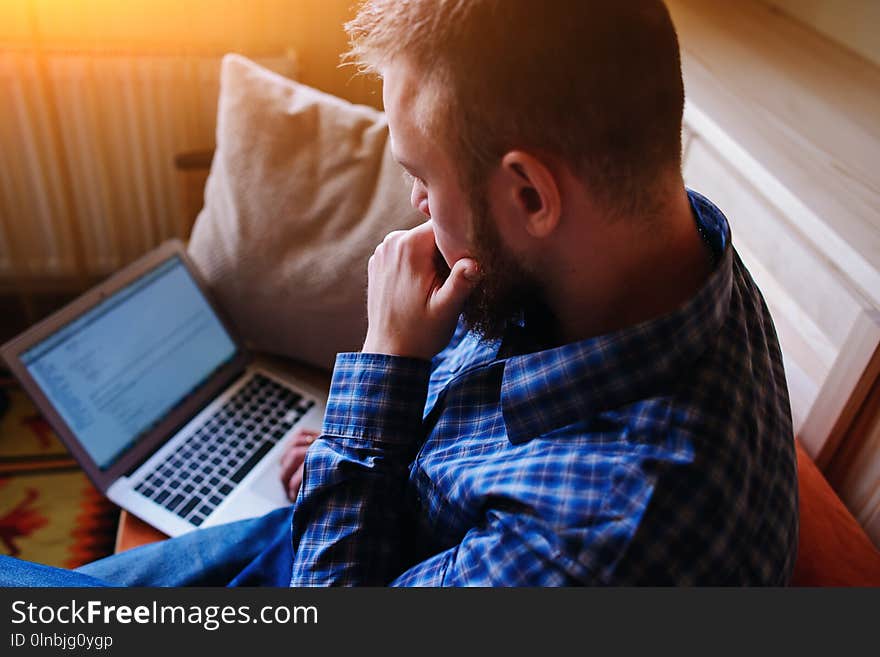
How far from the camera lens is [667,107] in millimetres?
671

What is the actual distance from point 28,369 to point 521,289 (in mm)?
740

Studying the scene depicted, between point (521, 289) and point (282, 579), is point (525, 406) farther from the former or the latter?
point (282, 579)

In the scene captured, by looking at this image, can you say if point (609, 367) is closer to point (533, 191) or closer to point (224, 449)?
point (533, 191)

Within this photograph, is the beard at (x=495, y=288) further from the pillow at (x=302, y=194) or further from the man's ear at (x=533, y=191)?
the pillow at (x=302, y=194)

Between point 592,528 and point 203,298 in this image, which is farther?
point 203,298

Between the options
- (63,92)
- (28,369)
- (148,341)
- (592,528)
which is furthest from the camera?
(63,92)

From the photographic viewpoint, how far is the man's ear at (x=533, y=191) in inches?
26.1

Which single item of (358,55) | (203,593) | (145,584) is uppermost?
(358,55)

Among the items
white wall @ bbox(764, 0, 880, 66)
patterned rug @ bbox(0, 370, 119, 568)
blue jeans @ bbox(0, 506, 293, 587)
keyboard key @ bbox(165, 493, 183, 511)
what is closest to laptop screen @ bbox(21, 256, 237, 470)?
keyboard key @ bbox(165, 493, 183, 511)

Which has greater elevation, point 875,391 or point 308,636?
point 875,391

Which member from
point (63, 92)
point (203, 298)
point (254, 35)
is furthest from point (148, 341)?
point (254, 35)

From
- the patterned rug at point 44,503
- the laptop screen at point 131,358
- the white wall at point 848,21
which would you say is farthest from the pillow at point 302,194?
the white wall at point 848,21

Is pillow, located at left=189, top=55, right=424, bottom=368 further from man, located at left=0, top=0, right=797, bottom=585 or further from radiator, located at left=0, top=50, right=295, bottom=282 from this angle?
radiator, located at left=0, top=50, right=295, bottom=282

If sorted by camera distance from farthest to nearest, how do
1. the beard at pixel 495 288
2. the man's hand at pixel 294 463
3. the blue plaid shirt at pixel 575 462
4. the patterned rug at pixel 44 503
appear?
the patterned rug at pixel 44 503 → the man's hand at pixel 294 463 → the beard at pixel 495 288 → the blue plaid shirt at pixel 575 462
